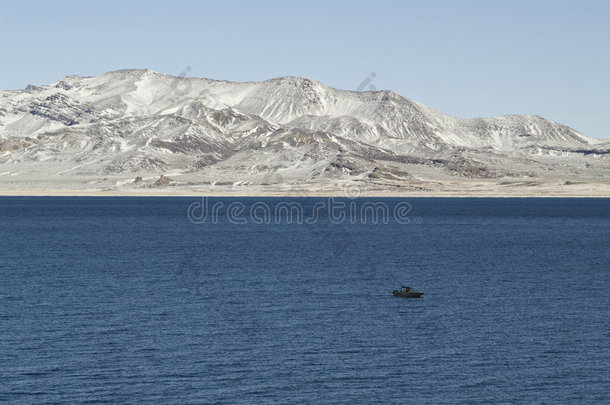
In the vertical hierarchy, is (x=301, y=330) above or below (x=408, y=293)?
above

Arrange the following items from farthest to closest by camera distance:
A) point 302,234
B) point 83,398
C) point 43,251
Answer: point 302,234 < point 43,251 < point 83,398

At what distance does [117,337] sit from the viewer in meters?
65.6

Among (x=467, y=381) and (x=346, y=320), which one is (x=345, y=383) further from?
(x=346, y=320)

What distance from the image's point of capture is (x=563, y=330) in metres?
69.4

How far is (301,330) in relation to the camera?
69125 mm

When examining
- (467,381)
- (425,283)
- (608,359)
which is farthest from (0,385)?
(425,283)

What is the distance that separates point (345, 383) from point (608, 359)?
65.8ft

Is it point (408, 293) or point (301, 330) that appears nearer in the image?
point (301, 330)

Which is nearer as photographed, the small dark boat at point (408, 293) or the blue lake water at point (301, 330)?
the blue lake water at point (301, 330)

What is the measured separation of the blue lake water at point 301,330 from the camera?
53.6 meters

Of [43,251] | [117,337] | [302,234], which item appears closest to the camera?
[117,337]

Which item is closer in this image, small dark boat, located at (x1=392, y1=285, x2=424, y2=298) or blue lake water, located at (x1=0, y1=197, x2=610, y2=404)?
blue lake water, located at (x1=0, y1=197, x2=610, y2=404)

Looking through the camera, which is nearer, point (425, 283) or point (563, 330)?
point (563, 330)

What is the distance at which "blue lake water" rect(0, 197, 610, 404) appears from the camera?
53562 mm
